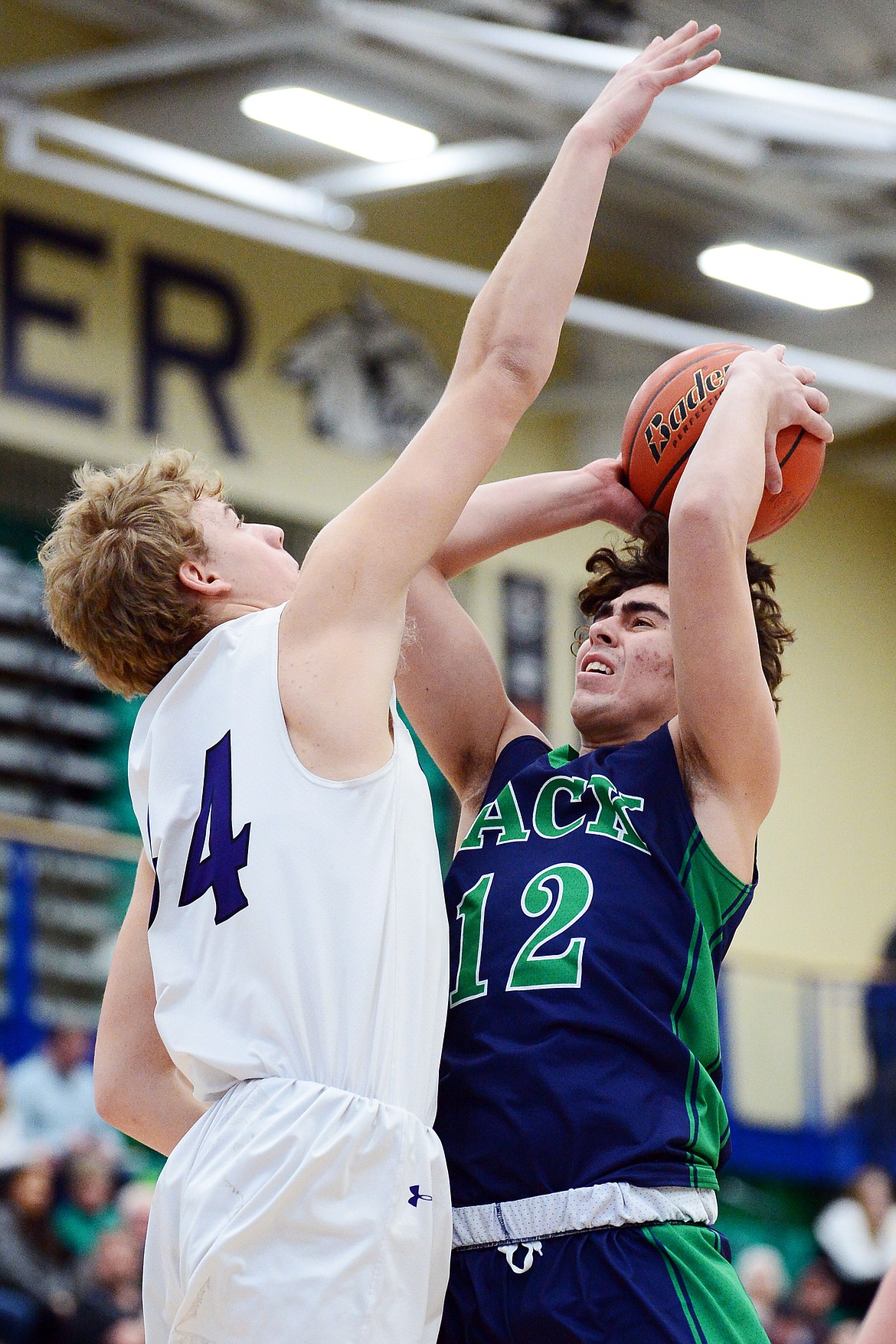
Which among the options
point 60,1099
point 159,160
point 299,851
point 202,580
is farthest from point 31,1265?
point 299,851

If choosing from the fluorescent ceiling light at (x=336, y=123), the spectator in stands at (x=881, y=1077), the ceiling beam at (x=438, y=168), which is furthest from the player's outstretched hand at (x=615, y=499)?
the spectator in stands at (x=881, y=1077)

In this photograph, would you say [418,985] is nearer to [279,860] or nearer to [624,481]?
[279,860]

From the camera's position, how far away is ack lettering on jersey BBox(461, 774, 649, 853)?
9.54 feet

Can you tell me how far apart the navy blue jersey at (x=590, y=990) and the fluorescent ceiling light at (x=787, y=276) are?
1108cm

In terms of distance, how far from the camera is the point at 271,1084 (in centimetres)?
246

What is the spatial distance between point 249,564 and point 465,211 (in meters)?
12.0

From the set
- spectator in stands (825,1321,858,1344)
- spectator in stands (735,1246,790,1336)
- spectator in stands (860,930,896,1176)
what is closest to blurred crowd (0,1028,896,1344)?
spectator in stands (735,1246,790,1336)

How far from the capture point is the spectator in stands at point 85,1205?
8.96 m

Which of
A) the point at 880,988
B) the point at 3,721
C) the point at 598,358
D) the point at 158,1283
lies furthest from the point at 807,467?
the point at 598,358

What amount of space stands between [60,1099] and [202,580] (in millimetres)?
7205

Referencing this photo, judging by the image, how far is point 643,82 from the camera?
298cm

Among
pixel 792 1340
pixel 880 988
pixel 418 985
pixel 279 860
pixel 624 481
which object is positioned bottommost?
pixel 792 1340

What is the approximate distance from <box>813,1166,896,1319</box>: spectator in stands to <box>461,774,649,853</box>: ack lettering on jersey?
1019 centimetres

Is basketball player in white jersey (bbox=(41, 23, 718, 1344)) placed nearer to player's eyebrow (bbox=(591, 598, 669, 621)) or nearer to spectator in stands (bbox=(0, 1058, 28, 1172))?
player's eyebrow (bbox=(591, 598, 669, 621))
